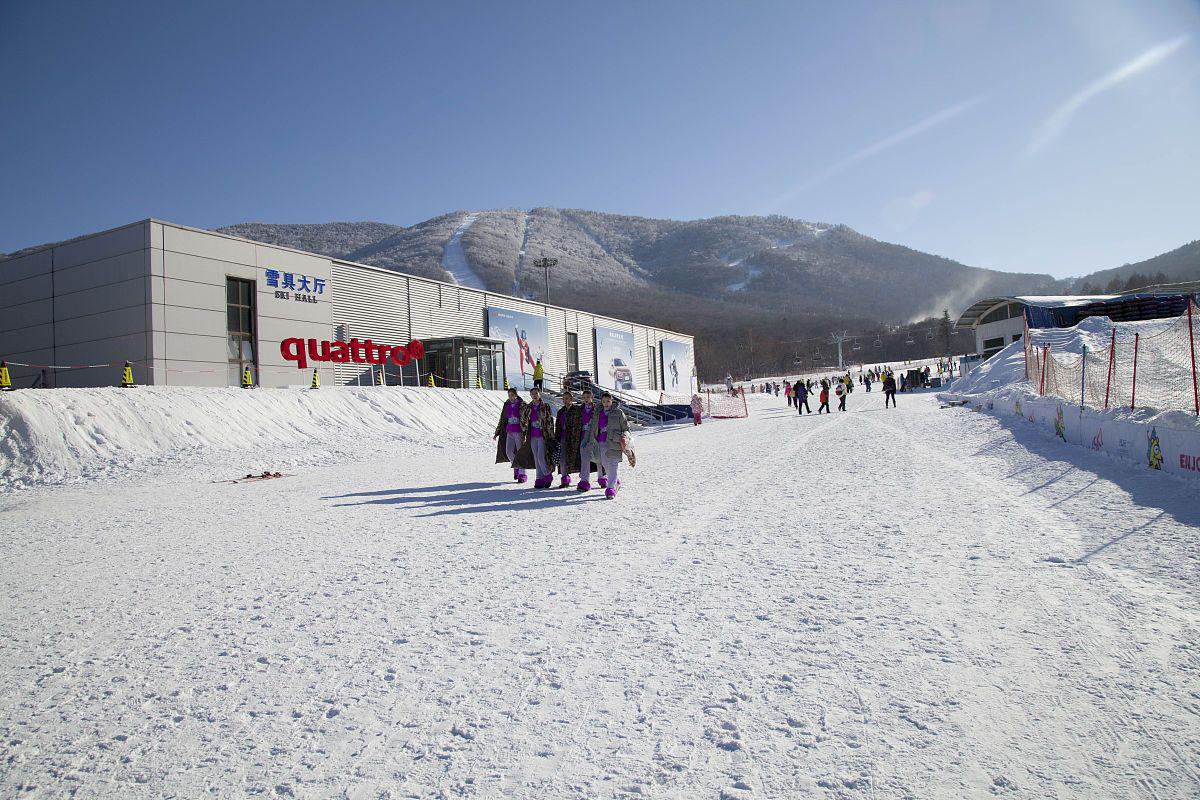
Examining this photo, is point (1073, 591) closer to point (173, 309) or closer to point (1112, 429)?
point (1112, 429)

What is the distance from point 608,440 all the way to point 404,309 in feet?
77.0

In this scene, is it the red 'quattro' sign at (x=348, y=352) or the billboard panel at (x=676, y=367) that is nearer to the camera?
the red 'quattro' sign at (x=348, y=352)

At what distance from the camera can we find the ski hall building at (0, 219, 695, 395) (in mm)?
20812

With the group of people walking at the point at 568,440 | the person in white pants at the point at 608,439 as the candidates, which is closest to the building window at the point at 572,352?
the group of people walking at the point at 568,440

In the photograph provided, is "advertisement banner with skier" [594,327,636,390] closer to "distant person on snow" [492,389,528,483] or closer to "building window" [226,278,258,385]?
"building window" [226,278,258,385]

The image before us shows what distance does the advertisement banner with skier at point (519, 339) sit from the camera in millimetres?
35188

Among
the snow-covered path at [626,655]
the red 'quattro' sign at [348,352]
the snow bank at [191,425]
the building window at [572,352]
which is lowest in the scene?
the snow-covered path at [626,655]

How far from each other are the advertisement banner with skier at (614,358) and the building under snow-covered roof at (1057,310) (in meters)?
26.8

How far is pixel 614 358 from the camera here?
4922cm

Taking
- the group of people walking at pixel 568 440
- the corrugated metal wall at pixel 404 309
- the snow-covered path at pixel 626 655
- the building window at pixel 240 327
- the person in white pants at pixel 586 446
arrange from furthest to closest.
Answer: the corrugated metal wall at pixel 404 309 < the building window at pixel 240 327 < the person in white pants at pixel 586 446 < the group of people walking at pixel 568 440 < the snow-covered path at pixel 626 655

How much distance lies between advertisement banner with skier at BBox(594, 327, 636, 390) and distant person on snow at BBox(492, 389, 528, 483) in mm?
34587

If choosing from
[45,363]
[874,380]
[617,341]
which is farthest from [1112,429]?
[874,380]

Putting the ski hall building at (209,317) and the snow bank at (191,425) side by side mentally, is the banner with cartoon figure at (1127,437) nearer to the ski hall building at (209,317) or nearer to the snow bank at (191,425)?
the snow bank at (191,425)

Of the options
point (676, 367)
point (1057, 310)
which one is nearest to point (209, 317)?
point (676, 367)
